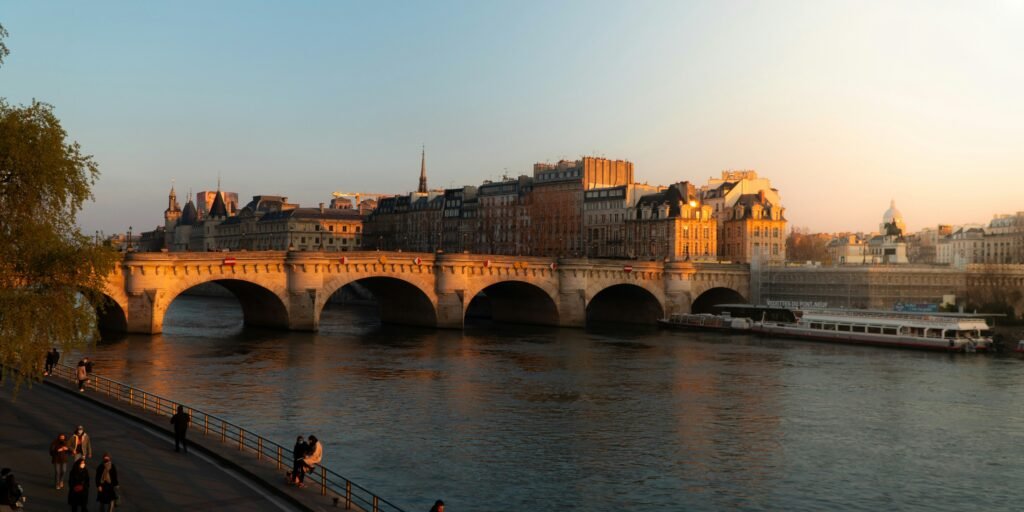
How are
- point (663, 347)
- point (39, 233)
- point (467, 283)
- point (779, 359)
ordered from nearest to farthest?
point (39, 233) → point (779, 359) → point (663, 347) → point (467, 283)

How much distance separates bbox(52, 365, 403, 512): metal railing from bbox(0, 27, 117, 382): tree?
4318 millimetres

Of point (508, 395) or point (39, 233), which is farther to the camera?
point (508, 395)

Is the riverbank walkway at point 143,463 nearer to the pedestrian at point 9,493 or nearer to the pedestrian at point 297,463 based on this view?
the pedestrian at point 297,463

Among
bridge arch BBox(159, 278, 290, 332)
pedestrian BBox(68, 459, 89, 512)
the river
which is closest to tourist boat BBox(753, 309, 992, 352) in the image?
the river

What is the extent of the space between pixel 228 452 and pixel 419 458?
24.5 ft

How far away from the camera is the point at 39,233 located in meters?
30.1

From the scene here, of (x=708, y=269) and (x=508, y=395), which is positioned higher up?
(x=708, y=269)

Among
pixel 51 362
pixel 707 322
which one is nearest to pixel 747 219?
pixel 707 322

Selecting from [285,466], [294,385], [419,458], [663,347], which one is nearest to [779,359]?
[663,347]

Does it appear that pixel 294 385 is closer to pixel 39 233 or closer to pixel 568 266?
pixel 39 233

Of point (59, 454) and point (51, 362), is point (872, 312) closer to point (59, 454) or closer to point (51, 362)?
point (51, 362)

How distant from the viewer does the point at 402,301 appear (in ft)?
306

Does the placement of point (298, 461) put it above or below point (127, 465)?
above

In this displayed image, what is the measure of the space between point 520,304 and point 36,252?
73.5m
